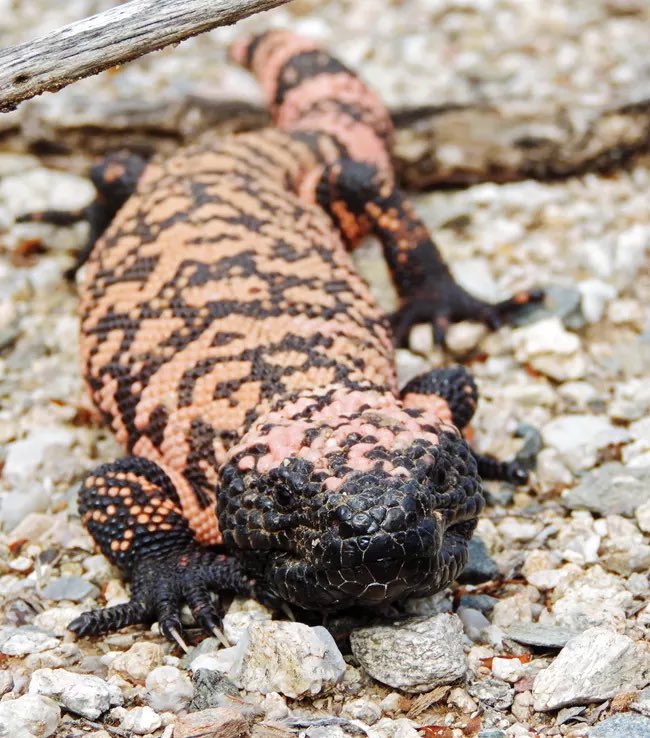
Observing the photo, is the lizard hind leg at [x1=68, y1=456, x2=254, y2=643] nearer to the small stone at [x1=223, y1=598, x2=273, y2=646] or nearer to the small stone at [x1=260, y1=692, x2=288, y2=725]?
the small stone at [x1=223, y1=598, x2=273, y2=646]

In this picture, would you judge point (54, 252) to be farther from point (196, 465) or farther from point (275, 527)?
point (275, 527)

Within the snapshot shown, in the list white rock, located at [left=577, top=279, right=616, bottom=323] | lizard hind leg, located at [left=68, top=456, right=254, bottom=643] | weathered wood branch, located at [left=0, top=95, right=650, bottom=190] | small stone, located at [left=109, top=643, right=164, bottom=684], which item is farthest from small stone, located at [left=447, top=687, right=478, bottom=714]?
weathered wood branch, located at [left=0, top=95, right=650, bottom=190]

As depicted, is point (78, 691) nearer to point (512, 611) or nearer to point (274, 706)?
point (274, 706)

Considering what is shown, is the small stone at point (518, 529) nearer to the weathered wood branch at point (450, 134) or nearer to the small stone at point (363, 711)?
the small stone at point (363, 711)

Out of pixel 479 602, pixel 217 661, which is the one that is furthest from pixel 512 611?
pixel 217 661

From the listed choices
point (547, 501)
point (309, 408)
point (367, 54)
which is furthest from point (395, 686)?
point (367, 54)

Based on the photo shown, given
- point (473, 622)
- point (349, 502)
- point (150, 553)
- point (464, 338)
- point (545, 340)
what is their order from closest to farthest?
point (349, 502) → point (473, 622) → point (150, 553) → point (545, 340) → point (464, 338)
